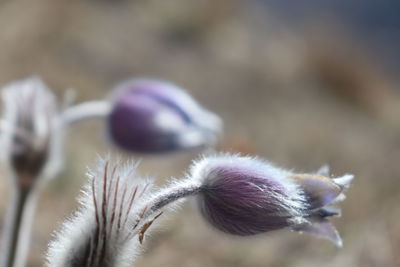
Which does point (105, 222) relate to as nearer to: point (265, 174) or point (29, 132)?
point (265, 174)

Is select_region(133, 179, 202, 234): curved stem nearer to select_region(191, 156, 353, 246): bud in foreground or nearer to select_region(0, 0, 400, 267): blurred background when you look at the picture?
select_region(191, 156, 353, 246): bud in foreground

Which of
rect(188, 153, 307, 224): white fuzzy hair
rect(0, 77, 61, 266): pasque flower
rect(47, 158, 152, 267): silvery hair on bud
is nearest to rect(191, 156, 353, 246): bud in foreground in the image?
rect(188, 153, 307, 224): white fuzzy hair

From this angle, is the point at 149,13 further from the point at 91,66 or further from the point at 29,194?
the point at 29,194

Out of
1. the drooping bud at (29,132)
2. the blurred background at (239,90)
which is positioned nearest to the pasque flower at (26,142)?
the drooping bud at (29,132)

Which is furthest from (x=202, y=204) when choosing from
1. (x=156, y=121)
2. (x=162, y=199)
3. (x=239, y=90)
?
(x=239, y=90)

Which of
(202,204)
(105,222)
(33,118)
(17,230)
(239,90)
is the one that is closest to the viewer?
(105,222)

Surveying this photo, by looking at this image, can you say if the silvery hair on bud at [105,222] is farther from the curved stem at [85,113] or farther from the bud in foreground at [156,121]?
the curved stem at [85,113]
